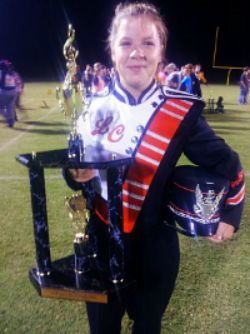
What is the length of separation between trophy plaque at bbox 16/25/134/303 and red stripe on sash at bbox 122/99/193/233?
0.27ft

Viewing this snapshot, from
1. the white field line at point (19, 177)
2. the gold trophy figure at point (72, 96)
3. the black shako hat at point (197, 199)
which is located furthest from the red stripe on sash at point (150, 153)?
the white field line at point (19, 177)

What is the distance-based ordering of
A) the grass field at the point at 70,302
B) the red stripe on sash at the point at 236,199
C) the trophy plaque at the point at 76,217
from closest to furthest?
the trophy plaque at the point at 76,217 → the red stripe on sash at the point at 236,199 → the grass field at the point at 70,302

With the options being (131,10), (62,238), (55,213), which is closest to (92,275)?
(131,10)

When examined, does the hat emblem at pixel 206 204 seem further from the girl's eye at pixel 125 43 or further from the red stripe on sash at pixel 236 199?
the girl's eye at pixel 125 43

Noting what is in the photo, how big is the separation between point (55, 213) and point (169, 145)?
116 inches

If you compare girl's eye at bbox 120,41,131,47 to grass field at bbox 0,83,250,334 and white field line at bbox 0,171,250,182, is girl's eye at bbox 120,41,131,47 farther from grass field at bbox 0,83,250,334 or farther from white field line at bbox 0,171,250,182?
white field line at bbox 0,171,250,182

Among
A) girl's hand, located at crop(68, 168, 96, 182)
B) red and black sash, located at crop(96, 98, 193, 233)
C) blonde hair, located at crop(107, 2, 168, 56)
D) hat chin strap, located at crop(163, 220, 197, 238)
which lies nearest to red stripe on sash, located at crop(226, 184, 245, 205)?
hat chin strap, located at crop(163, 220, 197, 238)

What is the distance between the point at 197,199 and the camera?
4.63ft

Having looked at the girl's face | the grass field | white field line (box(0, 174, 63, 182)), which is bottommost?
the grass field

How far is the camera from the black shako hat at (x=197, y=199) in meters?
1.41

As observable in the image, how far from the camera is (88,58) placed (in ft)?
99.3

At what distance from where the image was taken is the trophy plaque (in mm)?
1376

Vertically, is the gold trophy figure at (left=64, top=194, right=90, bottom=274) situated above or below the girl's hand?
below

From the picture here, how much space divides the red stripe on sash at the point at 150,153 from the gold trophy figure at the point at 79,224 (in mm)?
168
